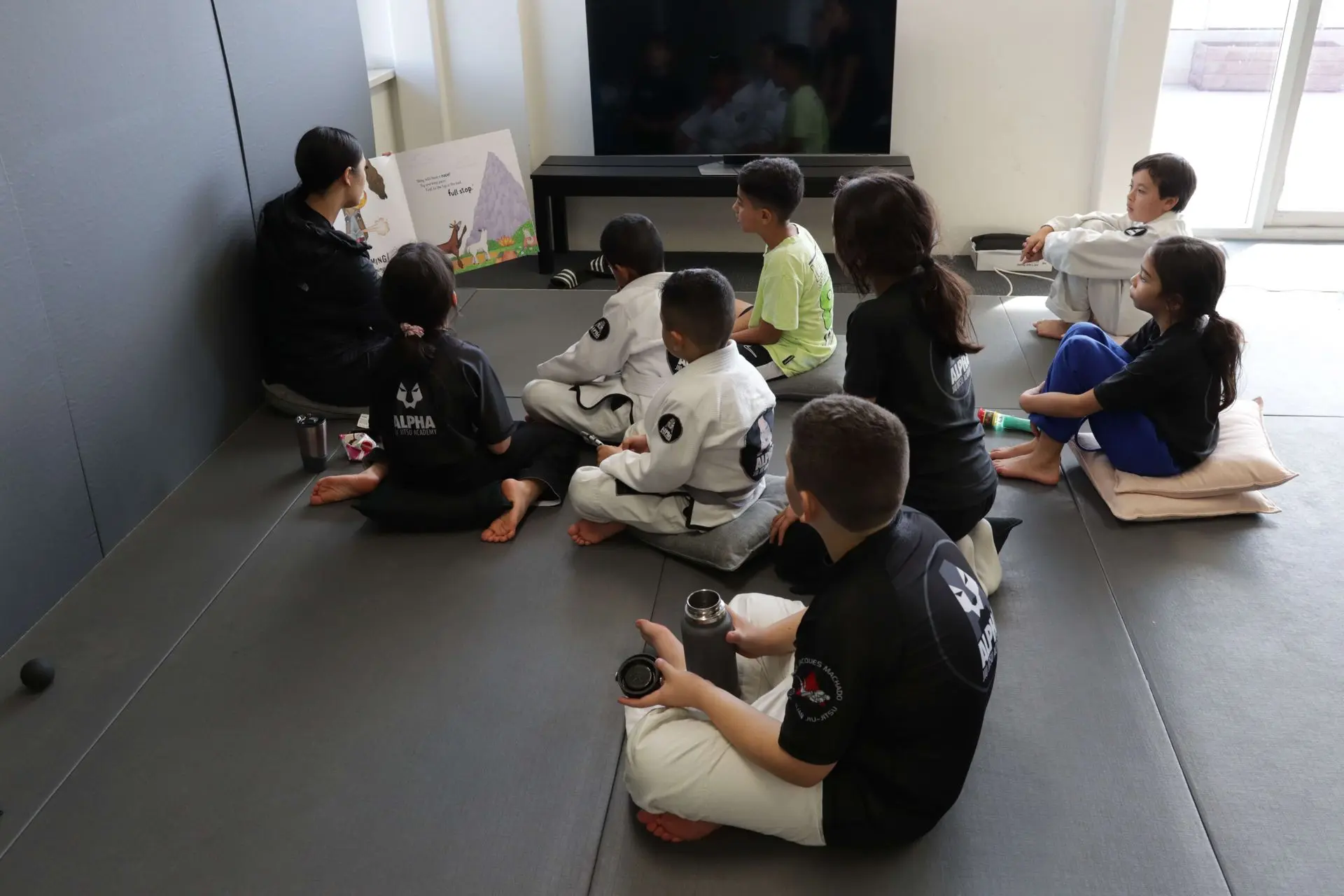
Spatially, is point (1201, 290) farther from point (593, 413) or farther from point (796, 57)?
point (796, 57)

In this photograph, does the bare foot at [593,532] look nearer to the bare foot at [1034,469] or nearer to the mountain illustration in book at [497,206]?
the bare foot at [1034,469]

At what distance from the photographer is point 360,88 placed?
4203 mm

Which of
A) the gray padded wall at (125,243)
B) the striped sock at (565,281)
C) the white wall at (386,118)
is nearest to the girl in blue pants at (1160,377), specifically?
the striped sock at (565,281)

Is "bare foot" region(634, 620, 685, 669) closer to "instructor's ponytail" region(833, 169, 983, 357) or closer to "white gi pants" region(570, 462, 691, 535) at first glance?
"white gi pants" region(570, 462, 691, 535)

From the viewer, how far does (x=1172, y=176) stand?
3.50 metres

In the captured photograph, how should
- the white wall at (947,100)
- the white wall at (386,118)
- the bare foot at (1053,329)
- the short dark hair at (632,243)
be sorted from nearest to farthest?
the short dark hair at (632,243), the bare foot at (1053,329), the white wall at (947,100), the white wall at (386,118)

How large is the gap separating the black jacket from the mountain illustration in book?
1.06 m

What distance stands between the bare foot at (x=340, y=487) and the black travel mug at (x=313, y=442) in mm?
179

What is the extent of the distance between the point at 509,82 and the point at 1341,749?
416 centimetres

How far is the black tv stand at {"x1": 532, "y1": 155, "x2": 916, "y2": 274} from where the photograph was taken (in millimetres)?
4551

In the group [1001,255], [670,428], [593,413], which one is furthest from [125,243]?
[1001,255]

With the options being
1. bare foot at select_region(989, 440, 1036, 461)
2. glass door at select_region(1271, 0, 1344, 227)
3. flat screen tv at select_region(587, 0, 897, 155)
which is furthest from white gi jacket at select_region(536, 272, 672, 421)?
glass door at select_region(1271, 0, 1344, 227)

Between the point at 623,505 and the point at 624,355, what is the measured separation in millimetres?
582

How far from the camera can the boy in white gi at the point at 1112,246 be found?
11.6ft
